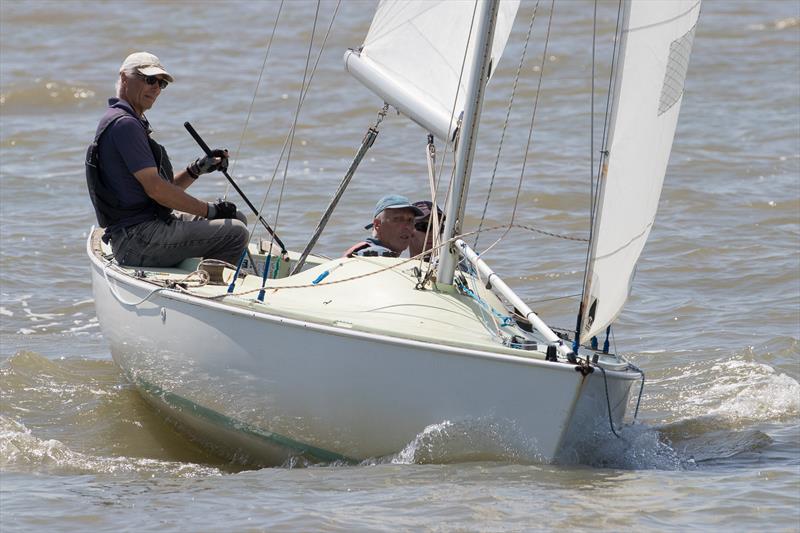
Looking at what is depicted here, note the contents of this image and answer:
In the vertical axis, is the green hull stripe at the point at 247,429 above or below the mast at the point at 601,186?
below

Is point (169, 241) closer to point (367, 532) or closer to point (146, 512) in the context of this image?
point (146, 512)

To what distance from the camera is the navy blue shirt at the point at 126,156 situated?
5.99m

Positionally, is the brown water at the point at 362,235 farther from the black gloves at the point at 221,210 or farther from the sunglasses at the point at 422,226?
the black gloves at the point at 221,210

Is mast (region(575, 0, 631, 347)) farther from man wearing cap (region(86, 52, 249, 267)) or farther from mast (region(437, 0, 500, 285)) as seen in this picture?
man wearing cap (region(86, 52, 249, 267))

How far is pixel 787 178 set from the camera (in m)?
11.8

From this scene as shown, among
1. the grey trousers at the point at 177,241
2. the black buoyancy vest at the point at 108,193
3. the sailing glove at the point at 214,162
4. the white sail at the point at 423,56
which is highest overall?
the white sail at the point at 423,56

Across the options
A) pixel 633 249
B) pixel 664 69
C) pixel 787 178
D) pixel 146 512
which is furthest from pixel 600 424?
pixel 787 178

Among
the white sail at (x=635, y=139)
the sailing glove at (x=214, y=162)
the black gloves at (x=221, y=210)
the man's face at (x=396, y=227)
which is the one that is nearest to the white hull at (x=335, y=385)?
the white sail at (x=635, y=139)

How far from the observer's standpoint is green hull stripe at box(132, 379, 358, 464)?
5.32m

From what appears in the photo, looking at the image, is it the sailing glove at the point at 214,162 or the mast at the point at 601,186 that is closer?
the mast at the point at 601,186

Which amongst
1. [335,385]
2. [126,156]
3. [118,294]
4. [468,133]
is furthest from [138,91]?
[335,385]

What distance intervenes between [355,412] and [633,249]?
125cm

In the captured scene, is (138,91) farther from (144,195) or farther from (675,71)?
(675,71)

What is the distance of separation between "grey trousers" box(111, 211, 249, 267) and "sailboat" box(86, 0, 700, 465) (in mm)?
194
